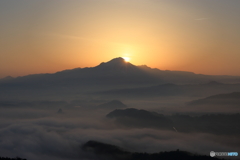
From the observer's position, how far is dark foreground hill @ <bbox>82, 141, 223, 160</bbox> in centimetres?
8600

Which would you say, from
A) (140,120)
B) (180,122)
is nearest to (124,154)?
(140,120)

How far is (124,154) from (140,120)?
79530 millimetres

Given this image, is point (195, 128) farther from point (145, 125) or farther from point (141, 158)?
point (141, 158)

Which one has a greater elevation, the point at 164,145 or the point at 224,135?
the point at 224,135

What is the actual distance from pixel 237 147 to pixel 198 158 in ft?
169

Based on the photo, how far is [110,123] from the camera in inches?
6998

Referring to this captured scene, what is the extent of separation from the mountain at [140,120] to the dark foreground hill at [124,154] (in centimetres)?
6326

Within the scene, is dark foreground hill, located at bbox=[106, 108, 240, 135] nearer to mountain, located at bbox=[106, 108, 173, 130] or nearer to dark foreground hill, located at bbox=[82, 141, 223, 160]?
mountain, located at bbox=[106, 108, 173, 130]

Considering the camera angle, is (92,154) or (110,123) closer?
(92,154)

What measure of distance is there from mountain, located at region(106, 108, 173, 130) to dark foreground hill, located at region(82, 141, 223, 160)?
6326cm

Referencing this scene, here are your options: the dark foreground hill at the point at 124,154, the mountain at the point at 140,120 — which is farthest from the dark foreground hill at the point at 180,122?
the dark foreground hill at the point at 124,154

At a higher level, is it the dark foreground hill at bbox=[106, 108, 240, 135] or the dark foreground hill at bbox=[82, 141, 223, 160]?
the dark foreground hill at bbox=[106, 108, 240, 135]

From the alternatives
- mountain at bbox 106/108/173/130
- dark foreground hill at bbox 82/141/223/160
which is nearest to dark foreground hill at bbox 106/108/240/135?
mountain at bbox 106/108/173/130

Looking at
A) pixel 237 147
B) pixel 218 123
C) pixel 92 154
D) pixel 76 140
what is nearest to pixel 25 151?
pixel 76 140
